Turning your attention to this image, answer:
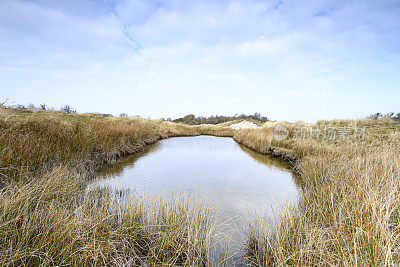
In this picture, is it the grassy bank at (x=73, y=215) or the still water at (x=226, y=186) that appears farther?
the still water at (x=226, y=186)

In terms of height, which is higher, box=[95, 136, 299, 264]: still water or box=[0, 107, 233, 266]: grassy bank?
box=[0, 107, 233, 266]: grassy bank

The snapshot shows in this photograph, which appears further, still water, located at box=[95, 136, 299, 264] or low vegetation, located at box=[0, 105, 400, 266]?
still water, located at box=[95, 136, 299, 264]

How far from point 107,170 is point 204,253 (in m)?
4.65

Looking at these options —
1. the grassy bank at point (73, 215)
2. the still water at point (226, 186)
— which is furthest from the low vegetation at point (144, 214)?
the still water at point (226, 186)

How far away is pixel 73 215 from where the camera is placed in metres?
2.27

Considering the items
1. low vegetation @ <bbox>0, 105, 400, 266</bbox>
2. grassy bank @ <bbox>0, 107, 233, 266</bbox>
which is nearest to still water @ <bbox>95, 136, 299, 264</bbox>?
low vegetation @ <bbox>0, 105, 400, 266</bbox>

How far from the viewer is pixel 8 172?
2828mm

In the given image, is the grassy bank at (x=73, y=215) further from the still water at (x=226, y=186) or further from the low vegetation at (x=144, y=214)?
the still water at (x=226, y=186)

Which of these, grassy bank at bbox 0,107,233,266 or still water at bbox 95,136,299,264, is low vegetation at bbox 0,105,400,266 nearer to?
grassy bank at bbox 0,107,233,266

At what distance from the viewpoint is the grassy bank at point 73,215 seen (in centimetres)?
160

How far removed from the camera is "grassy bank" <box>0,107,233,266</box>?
1.60 metres

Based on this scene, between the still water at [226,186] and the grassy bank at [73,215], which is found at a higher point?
the grassy bank at [73,215]

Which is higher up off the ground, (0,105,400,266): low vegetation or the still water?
(0,105,400,266): low vegetation

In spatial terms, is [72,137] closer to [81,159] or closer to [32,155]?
[81,159]
